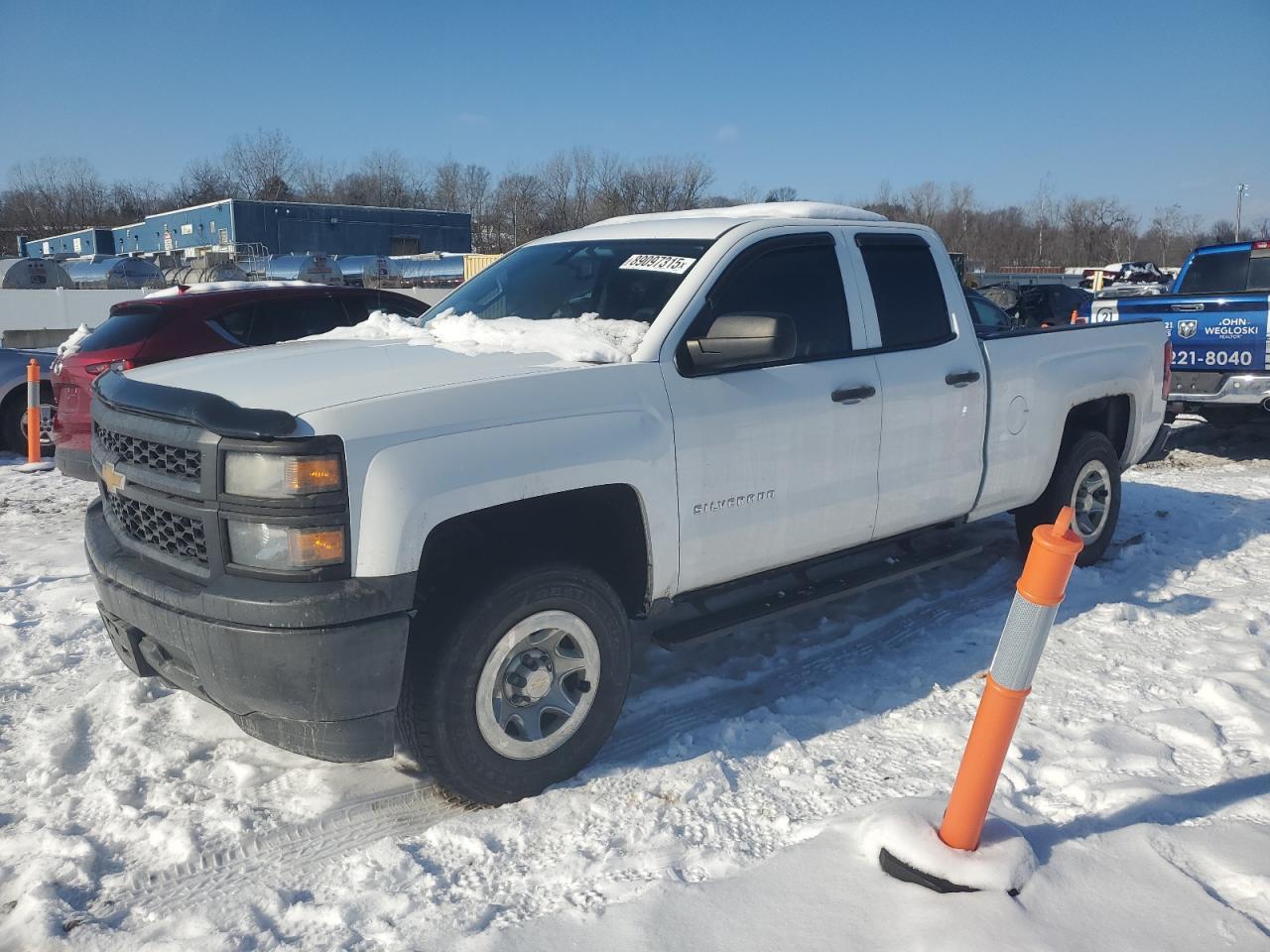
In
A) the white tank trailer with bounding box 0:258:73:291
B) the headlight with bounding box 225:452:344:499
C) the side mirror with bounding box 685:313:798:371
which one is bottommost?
the headlight with bounding box 225:452:344:499

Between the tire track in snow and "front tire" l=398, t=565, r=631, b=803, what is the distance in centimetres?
22

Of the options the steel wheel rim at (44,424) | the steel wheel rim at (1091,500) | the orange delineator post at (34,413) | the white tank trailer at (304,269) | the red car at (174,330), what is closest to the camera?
the steel wheel rim at (1091,500)

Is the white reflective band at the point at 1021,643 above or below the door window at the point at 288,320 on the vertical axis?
below

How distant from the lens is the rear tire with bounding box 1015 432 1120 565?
564 centimetres

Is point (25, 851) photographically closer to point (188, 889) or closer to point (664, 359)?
point (188, 889)

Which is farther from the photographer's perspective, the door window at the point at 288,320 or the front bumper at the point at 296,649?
the door window at the point at 288,320

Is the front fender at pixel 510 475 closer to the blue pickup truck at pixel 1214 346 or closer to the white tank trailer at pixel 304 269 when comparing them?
the blue pickup truck at pixel 1214 346

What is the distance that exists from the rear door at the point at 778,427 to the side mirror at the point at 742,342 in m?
0.05

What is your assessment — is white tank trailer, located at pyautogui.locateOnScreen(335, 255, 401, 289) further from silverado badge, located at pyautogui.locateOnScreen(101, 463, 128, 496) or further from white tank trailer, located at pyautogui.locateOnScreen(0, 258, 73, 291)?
silverado badge, located at pyautogui.locateOnScreen(101, 463, 128, 496)

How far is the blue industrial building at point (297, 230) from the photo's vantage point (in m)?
56.6

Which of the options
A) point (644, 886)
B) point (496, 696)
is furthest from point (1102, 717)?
point (496, 696)

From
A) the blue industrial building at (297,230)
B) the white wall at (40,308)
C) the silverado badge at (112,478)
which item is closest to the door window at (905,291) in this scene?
the silverado badge at (112,478)

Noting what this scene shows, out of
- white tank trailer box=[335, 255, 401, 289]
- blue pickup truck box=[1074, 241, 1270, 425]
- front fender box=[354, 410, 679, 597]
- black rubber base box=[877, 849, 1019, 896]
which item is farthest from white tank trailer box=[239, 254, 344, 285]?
black rubber base box=[877, 849, 1019, 896]

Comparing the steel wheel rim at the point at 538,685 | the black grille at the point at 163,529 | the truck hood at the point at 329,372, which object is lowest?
the steel wheel rim at the point at 538,685
